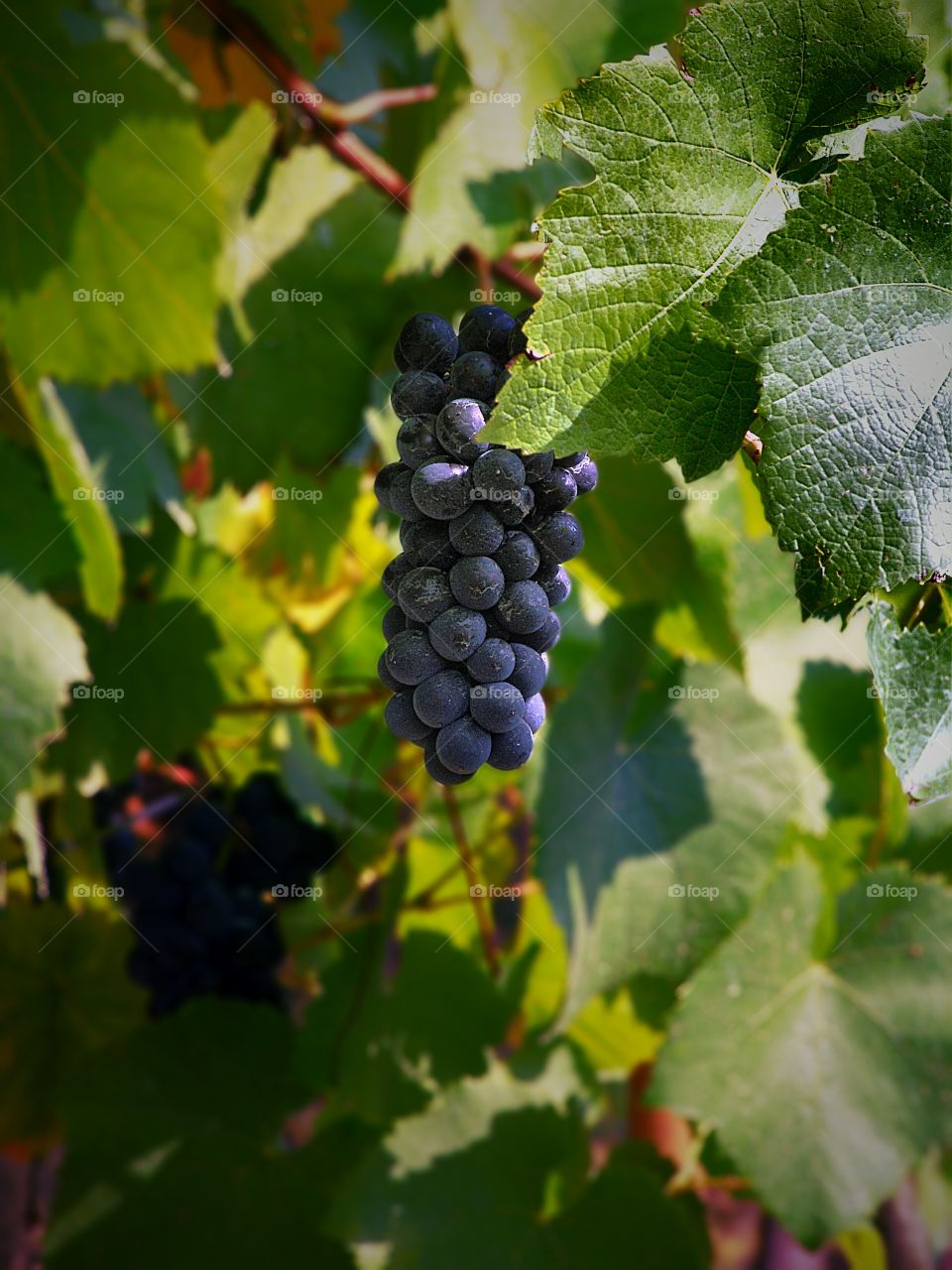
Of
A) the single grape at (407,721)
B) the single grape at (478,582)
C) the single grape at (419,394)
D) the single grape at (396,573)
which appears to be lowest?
the single grape at (407,721)

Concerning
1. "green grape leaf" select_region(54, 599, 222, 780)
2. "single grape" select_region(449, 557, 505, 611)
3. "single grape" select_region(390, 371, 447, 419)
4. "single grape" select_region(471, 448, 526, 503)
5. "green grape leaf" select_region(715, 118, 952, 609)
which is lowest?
"green grape leaf" select_region(54, 599, 222, 780)

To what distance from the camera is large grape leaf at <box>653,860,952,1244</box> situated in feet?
3.89

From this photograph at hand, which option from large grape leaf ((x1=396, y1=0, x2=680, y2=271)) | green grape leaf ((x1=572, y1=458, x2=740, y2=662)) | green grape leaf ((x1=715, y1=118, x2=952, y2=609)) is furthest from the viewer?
green grape leaf ((x1=572, y1=458, x2=740, y2=662))

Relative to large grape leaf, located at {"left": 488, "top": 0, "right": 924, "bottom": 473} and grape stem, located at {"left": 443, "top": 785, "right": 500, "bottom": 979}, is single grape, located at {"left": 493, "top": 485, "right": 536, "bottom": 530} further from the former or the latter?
grape stem, located at {"left": 443, "top": 785, "right": 500, "bottom": 979}

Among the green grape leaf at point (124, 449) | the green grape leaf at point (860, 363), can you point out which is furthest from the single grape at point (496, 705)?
the green grape leaf at point (124, 449)

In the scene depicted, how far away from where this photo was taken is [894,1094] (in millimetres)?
1226

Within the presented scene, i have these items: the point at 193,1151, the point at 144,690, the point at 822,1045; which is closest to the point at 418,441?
the point at 144,690

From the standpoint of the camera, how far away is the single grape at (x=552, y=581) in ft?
1.43

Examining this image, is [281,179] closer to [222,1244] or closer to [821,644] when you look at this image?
[821,644]

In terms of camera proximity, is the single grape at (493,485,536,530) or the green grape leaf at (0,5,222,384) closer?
the single grape at (493,485,536,530)

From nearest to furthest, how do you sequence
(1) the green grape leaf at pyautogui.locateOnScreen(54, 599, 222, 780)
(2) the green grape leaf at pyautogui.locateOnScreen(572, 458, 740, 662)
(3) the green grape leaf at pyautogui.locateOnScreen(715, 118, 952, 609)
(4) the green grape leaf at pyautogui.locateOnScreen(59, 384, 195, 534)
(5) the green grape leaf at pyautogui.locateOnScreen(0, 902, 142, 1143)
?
(3) the green grape leaf at pyautogui.locateOnScreen(715, 118, 952, 609) → (2) the green grape leaf at pyautogui.locateOnScreen(572, 458, 740, 662) → (4) the green grape leaf at pyautogui.locateOnScreen(59, 384, 195, 534) → (1) the green grape leaf at pyautogui.locateOnScreen(54, 599, 222, 780) → (5) the green grape leaf at pyautogui.locateOnScreen(0, 902, 142, 1143)

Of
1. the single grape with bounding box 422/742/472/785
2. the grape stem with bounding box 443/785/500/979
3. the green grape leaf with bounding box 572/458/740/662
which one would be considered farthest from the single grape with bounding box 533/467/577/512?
the grape stem with bounding box 443/785/500/979

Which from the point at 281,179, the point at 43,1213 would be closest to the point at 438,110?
the point at 281,179

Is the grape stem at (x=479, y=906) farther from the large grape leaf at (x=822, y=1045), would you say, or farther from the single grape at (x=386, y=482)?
the single grape at (x=386, y=482)
